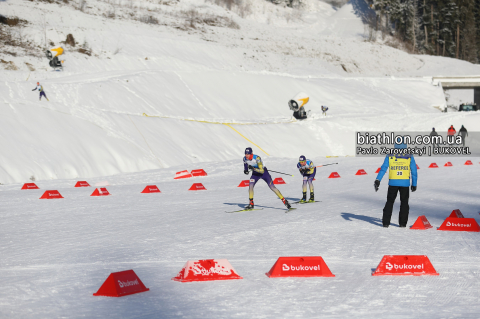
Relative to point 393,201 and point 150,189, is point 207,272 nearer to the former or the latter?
point 393,201

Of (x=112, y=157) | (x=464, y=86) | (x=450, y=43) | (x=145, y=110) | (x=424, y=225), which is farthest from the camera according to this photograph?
(x=450, y=43)

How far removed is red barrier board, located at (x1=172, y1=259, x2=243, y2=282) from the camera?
711 cm

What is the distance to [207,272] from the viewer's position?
7.12 metres

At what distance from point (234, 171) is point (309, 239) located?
16.7 metres

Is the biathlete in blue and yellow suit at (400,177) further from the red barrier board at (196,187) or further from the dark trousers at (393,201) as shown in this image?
the red barrier board at (196,187)

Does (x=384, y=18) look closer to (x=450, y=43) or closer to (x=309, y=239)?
(x=450, y=43)

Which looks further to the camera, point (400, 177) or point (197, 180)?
point (197, 180)

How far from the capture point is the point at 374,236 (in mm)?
10453

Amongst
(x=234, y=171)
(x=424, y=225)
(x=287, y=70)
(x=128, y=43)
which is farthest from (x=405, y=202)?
(x=287, y=70)

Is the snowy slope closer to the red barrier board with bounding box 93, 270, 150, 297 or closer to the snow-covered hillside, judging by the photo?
the red barrier board with bounding box 93, 270, 150, 297

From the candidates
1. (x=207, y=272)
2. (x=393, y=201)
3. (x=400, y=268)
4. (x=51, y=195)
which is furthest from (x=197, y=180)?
(x=400, y=268)

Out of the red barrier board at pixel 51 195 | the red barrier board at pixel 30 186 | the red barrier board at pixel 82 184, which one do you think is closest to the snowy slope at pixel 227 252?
the red barrier board at pixel 51 195

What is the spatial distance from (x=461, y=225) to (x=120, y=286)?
24.8 feet

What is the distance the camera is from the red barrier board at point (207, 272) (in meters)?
7.11
